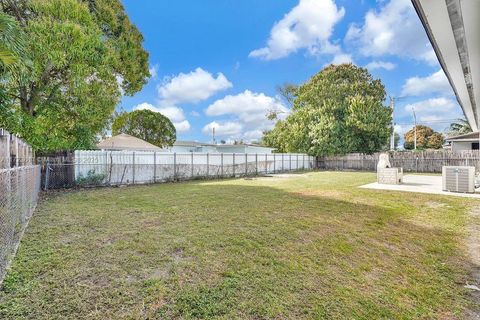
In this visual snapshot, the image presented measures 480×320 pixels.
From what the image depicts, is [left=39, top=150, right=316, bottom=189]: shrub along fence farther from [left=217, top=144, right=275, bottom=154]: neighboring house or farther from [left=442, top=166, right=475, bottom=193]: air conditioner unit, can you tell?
[left=217, top=144, right=275, bottom=154]: neighboring house

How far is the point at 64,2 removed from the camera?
27.2ft

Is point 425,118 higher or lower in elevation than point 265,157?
higher

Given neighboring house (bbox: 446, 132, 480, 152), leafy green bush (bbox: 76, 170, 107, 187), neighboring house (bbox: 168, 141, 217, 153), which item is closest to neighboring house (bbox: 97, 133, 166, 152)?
leafy green bush (bbox: 76, 170, 107, 187)

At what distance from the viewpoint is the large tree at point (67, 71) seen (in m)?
7.98

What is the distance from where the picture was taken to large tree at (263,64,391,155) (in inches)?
795

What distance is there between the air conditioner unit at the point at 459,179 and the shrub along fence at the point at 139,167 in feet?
34.0

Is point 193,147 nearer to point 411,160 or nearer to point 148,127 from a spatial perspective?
point 148,127

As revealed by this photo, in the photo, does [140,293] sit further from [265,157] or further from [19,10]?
[265,157]

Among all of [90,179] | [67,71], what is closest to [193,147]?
[90,179]

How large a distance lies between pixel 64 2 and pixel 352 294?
35.4ft

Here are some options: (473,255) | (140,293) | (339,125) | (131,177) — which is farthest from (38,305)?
(339,125)

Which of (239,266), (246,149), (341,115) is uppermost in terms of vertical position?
(341,115)

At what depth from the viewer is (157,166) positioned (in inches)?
506

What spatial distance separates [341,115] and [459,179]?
1341 centimetres
